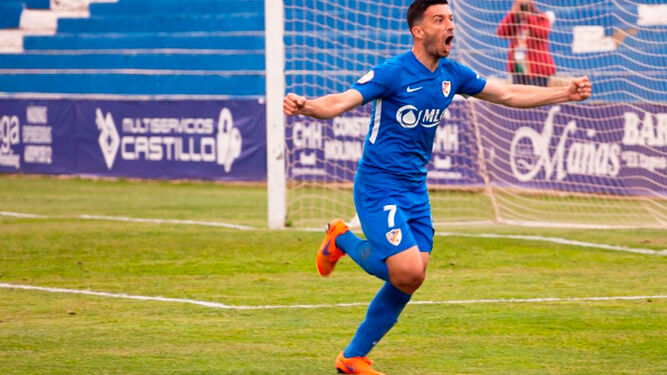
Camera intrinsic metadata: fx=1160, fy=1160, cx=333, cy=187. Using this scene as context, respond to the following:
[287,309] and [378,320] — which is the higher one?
[378,320]

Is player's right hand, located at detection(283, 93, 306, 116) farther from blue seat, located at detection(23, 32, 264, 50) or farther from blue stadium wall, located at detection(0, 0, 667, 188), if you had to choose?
blue seat, located at detection(23, 32, 264, 50)

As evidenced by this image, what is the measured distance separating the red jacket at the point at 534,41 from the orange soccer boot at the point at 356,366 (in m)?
8.69

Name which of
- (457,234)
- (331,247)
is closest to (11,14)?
(457,234)

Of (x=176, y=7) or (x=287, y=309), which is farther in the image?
(x=176, y=7)

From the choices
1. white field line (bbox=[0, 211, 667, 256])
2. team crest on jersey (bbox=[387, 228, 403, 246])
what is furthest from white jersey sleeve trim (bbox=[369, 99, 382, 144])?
white field line (bbox=[0, 211, 667, 256])

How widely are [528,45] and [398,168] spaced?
872 centimetres

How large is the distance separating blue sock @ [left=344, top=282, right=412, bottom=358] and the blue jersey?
0.56 metres

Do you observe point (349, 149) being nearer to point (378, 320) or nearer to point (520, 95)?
point (520, 95)

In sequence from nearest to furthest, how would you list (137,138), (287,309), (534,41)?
1. (287,309)
2. (534,41)
3. (137,138)

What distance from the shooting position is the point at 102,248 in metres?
11.3

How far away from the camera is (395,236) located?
231 inches

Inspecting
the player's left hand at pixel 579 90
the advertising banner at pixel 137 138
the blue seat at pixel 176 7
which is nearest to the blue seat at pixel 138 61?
the blue seat at pixel 176 7

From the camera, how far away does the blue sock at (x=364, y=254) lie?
5934 mm

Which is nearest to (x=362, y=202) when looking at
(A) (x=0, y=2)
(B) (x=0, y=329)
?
(B) (x=0, y=329)
